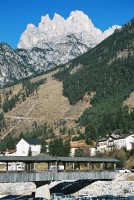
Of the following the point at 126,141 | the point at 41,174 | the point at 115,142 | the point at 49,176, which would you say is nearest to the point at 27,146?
the point at 115,142

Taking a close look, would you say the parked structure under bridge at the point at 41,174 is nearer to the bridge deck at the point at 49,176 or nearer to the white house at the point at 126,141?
the bridge deck at the point at 49,176

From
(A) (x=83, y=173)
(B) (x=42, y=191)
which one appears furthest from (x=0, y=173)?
(A) (x=83, y=173)

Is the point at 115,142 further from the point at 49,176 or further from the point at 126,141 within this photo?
the point at 49,176

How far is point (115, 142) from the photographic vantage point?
168 metres

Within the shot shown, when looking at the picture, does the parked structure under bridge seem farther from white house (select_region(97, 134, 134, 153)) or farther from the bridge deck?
white house (select_region(97, 134, 134, 153))

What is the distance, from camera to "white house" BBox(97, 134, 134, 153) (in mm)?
163250

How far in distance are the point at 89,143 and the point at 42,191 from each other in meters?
103

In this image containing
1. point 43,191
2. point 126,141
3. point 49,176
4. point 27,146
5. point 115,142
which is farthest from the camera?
point 27,146

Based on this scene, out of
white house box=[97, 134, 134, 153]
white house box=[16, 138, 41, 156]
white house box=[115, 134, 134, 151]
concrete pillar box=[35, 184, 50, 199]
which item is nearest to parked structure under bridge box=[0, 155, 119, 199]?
concrete pillar box=[35, 184, 50, 199]

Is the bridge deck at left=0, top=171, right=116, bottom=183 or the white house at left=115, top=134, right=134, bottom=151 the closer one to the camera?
the bridge deck at left=0, top=171, right=116, bottom=183

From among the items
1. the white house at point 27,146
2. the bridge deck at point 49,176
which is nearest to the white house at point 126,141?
the white house at point 27,146

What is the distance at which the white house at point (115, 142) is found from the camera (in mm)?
163250

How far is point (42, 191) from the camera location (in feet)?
246

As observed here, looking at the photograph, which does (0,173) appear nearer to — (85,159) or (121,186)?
(85,159)
